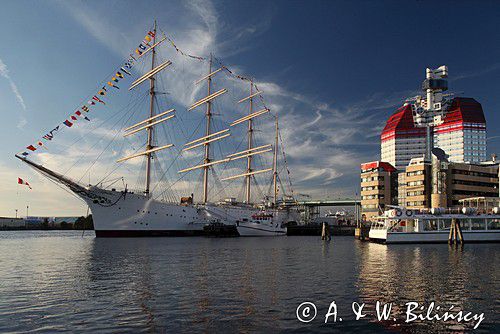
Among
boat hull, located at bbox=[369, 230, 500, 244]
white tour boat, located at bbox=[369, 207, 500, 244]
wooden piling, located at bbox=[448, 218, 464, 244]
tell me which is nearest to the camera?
wooden piling, located at bbox=[448, 218, 464, 244]

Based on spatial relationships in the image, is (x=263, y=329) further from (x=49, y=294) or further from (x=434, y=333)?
(x=49, y=294)

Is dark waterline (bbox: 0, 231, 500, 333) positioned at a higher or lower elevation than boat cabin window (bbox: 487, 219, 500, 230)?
lower

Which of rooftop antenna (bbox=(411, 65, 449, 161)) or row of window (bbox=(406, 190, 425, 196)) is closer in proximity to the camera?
row of window (bbox=(406, 190, 425, 196))

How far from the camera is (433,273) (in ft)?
99.3

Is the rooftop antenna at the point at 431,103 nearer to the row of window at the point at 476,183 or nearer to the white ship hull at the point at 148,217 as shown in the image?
the row of window at the point at 476,183

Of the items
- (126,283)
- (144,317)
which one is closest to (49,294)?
(126,283)

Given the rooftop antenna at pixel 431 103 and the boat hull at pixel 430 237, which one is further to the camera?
the rooftop antenna at pixel 431 103

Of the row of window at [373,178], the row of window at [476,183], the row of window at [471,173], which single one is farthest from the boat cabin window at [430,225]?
the row of window at [373,178]

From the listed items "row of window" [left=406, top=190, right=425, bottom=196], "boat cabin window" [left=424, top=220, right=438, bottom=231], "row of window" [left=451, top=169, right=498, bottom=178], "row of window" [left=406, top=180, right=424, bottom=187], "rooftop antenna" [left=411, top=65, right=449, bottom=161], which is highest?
"rooftop antenna" [left=411, top=65, right=449, bottom=161]

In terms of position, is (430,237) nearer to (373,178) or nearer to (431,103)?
(373,178)

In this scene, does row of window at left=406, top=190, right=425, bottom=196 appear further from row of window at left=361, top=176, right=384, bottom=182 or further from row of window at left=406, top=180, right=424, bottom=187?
row of window at left=361, top=176, right=384, bottom=182

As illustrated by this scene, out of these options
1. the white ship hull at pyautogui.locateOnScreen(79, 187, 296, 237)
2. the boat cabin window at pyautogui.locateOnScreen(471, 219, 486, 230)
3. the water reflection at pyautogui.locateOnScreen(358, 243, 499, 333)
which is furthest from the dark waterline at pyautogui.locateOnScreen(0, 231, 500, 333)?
the white ship hull at pyautogui.locateOnScreen(79, 187, 296, 237)

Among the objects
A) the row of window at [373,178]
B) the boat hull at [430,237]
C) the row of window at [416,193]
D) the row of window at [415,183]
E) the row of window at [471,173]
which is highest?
the row of window at [471,173]

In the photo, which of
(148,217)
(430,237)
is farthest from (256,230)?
(430,237)
